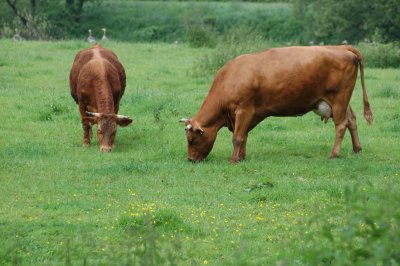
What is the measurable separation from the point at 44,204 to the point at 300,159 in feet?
15.9

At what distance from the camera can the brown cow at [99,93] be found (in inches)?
575

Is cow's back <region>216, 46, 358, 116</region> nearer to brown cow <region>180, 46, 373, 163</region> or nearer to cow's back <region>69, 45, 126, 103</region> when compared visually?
brown cow <region>180, 46, 373, 163</region>

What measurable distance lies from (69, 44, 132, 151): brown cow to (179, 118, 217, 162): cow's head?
1.41 metres

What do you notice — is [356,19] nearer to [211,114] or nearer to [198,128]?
[211,114]

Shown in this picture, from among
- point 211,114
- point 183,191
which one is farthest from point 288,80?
point 183,191

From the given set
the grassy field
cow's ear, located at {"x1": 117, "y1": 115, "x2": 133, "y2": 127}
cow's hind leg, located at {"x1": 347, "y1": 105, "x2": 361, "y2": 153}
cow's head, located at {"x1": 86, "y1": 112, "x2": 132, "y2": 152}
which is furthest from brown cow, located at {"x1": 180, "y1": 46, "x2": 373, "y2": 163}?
cow's head, located at {"x1": 86, "y1": 112, "x2": 132, "y2": 152}

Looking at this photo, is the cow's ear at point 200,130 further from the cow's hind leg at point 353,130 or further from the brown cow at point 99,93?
the cow's hind leg at point 353,130

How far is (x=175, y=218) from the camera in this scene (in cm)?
969

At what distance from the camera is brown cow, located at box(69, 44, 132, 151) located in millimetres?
14617

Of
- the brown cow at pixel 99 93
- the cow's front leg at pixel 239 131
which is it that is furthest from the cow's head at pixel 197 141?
the brown cow at pixel 99 93

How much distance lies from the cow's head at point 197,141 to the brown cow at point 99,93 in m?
1.41

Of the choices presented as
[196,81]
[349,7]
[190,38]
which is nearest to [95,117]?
[196,81]

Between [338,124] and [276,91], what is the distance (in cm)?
118

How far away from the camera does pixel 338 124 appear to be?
45.5ft
